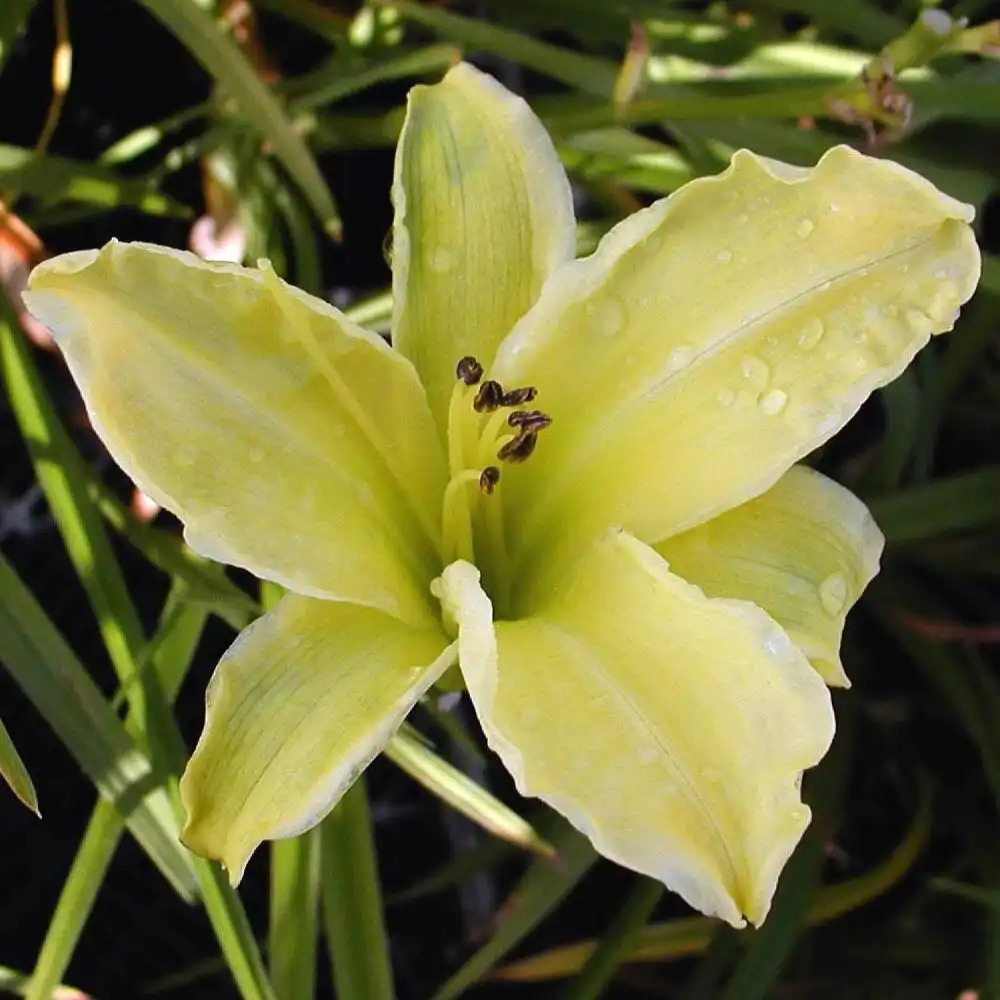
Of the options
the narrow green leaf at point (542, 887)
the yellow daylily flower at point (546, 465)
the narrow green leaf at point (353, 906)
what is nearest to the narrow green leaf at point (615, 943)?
the narrow green leaf at point (542, 887)

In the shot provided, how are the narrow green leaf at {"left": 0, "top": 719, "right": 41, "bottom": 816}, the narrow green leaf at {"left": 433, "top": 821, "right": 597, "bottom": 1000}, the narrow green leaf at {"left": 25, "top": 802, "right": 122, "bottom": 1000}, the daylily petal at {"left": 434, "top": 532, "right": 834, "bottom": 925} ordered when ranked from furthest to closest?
1. the narrow green leaf at {"left": 433, "top": 821, "right": 597, "bottom": 1000}
2. the narrow green leaf at {"left": 25, "top": 802, "right": 122, "bottom": 1000}
3. the narrow green leaf at {"left": 0, "top": 719, "right": 41, "bottom": 816}
4. the daylily petal at {"left": 434, "top": 532, "right": 834, "bottom": 925}

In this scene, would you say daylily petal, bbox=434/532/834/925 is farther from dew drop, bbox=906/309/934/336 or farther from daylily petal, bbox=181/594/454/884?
dew drop, bbox=906/309/934/336

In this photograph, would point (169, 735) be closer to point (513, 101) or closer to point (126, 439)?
point (126, 439)

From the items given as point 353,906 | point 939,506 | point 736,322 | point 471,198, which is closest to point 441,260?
point 471,198

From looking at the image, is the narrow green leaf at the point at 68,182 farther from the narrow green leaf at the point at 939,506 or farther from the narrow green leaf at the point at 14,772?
the narrow green leaf at the point at 939,506

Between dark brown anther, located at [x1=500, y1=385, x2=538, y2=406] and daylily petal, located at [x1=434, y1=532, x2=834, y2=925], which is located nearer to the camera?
daylily petal, located at [x1=434, y1=532, x2=834, y2=925]

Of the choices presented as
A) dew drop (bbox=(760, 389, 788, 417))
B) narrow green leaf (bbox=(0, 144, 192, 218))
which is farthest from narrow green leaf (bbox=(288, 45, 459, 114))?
dew drop (bbox=(760, 389, 788, 417))

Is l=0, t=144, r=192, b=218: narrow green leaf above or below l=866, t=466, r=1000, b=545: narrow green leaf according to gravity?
above
